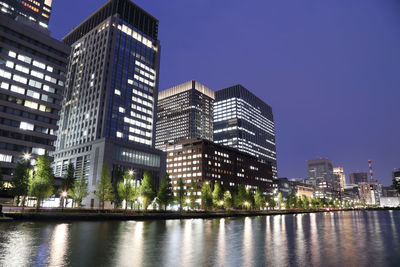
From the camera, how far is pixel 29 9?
15912 centimetres

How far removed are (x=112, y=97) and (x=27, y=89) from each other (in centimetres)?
3548

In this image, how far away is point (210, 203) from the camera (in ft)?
369

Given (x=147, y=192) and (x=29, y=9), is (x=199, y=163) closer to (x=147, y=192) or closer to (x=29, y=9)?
(x=147, y=192)

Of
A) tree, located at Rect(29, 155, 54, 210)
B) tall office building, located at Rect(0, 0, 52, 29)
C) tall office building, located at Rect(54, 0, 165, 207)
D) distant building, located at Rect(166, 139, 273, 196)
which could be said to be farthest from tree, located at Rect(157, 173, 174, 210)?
tall office building, located at Rect(0, 0, 52, 29)

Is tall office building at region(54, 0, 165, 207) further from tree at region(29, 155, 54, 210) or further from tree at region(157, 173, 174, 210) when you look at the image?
tree at region(29, 155, 54, 210)

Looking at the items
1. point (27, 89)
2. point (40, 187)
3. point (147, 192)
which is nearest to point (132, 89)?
point (27, 89)

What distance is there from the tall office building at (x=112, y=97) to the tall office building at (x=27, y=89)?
21161 mm

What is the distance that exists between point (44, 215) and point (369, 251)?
50.7 meters

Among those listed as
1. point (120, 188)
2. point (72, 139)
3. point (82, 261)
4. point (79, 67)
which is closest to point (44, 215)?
point (120, 188)

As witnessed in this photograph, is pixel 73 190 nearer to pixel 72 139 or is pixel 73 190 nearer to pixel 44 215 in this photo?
pixel 44 215

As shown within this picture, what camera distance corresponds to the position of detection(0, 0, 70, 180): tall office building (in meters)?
86.2

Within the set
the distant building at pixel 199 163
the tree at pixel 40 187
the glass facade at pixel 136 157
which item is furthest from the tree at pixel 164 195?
the distant building at pixel 199 163

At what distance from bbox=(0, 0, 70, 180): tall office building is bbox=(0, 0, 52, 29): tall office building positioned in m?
51.1

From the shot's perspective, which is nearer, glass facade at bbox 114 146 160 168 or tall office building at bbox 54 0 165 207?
glass facade at bbox 114 146 160 168
